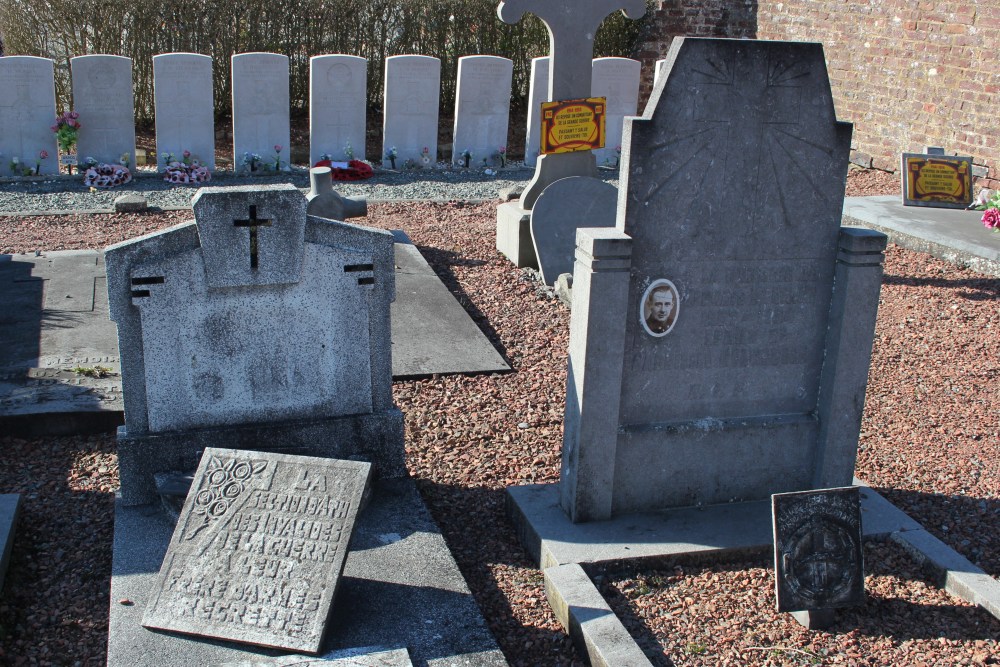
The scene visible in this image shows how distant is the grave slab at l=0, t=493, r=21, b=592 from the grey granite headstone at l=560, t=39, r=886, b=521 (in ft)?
7.38

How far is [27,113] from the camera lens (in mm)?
10984

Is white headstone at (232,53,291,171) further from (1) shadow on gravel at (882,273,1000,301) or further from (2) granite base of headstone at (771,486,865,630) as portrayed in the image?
(2) granite base of headstone at (771,486,865,630)

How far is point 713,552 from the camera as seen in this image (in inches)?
152

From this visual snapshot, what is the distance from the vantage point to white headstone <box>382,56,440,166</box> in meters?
11.9

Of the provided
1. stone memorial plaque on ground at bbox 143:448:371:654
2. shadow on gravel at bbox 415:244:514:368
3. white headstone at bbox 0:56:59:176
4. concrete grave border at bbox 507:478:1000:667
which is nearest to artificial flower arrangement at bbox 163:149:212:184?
white headstone at bbox 0:56:59:176

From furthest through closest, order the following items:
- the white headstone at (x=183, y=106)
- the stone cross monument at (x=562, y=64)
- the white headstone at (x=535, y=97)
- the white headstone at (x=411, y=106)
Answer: the white headstone at (x=535, y=97)
the white headstone at (x=411, y=106)
the white headstone at (x=183, y=106)
the stone cross monument at (x=562, y=64)

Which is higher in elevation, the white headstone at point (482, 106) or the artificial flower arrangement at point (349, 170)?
the white headstone at point (482, 106)

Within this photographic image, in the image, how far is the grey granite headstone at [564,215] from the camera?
7684 millimetres

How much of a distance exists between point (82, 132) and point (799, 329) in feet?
31.7

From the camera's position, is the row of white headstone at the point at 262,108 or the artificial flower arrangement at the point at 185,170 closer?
the row of white headstone at the point at 262,108

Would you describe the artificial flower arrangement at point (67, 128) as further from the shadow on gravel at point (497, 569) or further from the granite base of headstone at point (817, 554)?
the granite base of headstone at point (817, 554)

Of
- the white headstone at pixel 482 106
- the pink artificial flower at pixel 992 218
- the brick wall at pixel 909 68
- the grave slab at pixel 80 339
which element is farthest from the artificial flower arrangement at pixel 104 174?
the brick wall at pixel 909 68

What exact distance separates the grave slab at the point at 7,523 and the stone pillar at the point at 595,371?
2.25m

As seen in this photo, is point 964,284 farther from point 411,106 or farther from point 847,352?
point 411,106
